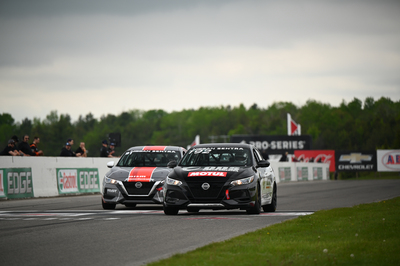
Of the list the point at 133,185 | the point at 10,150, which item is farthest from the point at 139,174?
the point at 10,150

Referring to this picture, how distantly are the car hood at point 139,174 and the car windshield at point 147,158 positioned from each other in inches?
23.7

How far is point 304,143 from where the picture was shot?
6378cm

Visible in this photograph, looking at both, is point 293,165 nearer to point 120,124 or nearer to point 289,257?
point 289,257

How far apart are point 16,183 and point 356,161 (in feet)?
178

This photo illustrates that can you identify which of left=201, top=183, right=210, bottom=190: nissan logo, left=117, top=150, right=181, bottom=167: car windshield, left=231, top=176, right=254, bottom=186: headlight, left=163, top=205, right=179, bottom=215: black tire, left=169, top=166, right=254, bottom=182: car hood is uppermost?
left=117, top=150, right=181, bottom=167: car windshield

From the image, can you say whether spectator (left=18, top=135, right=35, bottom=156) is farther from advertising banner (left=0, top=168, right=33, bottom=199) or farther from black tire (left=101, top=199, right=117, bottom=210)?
black tire (left=101, top=199, right=117, bottom=210)

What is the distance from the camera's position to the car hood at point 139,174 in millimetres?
15930

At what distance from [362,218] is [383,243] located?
12.4 feet

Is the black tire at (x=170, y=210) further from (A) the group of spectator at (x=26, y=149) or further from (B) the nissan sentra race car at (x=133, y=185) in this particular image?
(A) the group of spectator at (x=26, y=149)

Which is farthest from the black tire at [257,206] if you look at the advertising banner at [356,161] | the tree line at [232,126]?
the tree line at [232,126]

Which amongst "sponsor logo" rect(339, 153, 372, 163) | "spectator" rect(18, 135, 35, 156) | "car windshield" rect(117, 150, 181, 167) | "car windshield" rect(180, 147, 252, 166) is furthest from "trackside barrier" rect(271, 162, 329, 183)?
"car windshield" rect(180, 147, 252, 166)

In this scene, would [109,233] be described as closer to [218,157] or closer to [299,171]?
[218,157]

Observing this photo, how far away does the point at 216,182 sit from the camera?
13.3 metres

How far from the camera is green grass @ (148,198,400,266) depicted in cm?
730
